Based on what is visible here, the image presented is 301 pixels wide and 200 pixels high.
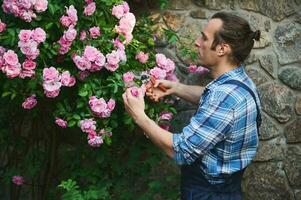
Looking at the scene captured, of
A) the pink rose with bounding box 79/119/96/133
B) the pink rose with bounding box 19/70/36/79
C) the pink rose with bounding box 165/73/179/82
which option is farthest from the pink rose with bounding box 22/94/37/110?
the pink rose with bounding box 165/73/179/82

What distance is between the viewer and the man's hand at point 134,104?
7.89 feet

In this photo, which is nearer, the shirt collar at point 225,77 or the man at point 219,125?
the man at point 219,125

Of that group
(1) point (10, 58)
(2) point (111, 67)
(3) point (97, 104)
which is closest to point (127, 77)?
(2) point (111, 67)

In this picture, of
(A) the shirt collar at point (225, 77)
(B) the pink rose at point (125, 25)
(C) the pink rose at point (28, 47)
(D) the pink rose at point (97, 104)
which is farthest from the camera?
(B) the pink rose at point (125, 25)

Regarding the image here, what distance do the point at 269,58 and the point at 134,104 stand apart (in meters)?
1.11

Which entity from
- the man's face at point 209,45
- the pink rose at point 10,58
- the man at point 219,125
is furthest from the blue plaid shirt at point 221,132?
the pink rose at point 10,58

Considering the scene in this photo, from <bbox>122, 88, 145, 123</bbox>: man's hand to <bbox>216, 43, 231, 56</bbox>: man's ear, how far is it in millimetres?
406

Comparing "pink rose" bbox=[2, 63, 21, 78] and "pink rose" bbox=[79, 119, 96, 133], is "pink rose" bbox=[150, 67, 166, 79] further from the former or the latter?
"pink rose" bbox=[2, 63, 21, 78]

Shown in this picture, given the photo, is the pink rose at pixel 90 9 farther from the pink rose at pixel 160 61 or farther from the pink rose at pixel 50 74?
the pink rose at pixel 160 61

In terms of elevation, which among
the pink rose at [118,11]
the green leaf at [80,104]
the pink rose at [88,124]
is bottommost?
the pink rose at [88,124]

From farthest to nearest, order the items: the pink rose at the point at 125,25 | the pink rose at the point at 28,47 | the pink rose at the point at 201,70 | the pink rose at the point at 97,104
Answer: the pink rose at the point at 201,70
the pink rose at the point at 125,25
the pink rose at the point at 97,104
the pink rose at the point at 28,47

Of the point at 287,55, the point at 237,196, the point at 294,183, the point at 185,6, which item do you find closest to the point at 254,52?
the point at 287,55

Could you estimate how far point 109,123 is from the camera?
8.98 ft

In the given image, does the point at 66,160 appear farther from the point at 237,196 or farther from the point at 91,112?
the point at 237,196
